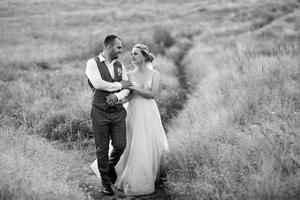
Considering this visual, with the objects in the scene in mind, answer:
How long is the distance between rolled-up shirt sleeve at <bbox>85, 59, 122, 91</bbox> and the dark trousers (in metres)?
0.36

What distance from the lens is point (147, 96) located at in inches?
202

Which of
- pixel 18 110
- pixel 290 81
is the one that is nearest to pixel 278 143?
pixel 290 81

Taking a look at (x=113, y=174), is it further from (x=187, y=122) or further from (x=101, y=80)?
(x=187, y=122)

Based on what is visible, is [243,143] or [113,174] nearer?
[243,143]

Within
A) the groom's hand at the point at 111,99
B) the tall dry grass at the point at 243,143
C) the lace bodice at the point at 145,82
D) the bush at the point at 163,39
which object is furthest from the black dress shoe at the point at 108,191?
the bush at the point at 163,39

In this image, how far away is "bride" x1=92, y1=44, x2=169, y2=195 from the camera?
195 inches

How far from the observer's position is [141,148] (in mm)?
5039

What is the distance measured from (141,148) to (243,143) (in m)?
1.59

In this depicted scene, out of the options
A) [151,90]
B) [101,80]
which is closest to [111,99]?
[101,80]

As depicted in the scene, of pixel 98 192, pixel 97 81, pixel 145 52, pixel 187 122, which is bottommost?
pixel 98 192

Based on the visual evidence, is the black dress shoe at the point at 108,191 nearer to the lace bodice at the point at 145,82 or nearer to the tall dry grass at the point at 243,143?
the tall dry grass at the point at 243,143

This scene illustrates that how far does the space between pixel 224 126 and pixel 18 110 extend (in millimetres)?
5520

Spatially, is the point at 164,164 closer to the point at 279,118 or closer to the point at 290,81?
the point at 279,118

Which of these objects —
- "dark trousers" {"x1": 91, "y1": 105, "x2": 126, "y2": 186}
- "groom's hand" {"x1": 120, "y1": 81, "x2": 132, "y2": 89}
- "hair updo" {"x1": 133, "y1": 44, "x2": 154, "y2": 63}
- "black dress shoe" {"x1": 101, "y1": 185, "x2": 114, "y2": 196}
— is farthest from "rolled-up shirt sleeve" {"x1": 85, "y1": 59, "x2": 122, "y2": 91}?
"black dress shoe" {"x1": 101, "y1": 185, "x2": 114, "y2": 196}
